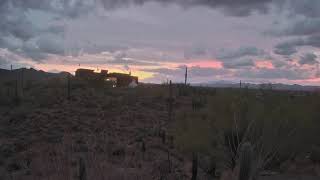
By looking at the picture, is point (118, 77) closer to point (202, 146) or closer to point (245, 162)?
point (202, 146)

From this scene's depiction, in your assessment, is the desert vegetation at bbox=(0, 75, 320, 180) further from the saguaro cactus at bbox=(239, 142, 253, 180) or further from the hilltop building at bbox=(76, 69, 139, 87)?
the hilltop building at bbox=(76, 69, 139, 87)

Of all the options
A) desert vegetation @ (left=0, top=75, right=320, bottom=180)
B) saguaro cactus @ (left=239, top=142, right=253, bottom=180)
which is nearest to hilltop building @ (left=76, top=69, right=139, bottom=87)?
desert vegetation @ (left=0, top=75, right=320, bottom=180)

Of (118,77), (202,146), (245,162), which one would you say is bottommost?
(202,146)

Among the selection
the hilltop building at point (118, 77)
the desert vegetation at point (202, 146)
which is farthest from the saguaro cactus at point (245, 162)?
the hilltop building at point (118, 77)

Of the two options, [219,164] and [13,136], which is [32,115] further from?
[219,164]

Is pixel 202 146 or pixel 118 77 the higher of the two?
pixel 118 77

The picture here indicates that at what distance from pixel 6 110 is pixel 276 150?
36144 millimetres

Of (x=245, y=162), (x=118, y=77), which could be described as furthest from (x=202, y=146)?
(x=118, y=77)

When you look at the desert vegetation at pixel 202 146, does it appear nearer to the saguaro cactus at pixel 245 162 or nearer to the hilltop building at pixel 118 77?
the saguaro cactus at pixel 245 162

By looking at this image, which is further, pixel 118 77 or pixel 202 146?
pixel 118 77

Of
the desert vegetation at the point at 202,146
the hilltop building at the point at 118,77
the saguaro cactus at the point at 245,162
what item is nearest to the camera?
the saguaro cactus at the point at 245,162

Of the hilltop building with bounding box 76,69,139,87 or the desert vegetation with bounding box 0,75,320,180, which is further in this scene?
the hilltop building with bounding box 76,69,139,87

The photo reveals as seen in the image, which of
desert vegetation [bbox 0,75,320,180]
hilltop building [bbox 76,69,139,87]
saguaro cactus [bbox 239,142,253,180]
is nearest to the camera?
saguaro cactus [bbox 239,142,253,180]

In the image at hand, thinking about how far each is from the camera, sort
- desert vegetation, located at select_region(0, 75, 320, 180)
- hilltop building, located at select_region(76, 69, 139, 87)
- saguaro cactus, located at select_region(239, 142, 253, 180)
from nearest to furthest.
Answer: saguaro cactus, located at select_region(239, 142, 253, 180)
desert vegetation, located at select_region(0, 75, 320, 180)
hilltop building, located at select_region(76, 69, 139, 87)
